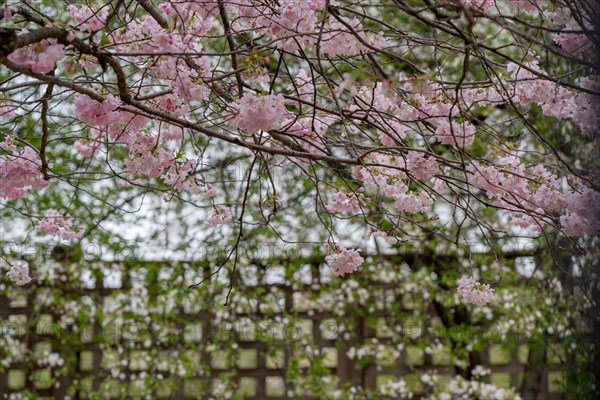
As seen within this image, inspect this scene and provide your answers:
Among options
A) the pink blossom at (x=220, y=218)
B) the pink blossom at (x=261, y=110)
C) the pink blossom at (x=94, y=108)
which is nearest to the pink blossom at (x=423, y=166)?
the pink blossom at (x=261, y=110)

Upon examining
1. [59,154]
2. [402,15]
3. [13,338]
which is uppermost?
[402,15]

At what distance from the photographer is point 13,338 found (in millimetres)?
3840

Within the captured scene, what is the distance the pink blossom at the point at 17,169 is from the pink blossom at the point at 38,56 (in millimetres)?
717

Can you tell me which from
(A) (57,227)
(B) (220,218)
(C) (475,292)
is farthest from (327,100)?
(A) (57,227)

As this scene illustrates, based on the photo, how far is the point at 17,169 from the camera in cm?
203

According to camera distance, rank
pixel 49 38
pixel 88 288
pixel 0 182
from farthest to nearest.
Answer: pixel 88 288 → pixel 0 182 → pixel 49 38

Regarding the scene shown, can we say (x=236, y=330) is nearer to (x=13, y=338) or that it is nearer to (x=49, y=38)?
(x=13, y=338)

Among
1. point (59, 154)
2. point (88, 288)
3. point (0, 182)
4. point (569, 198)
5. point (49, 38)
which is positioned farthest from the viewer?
point (88, 288)

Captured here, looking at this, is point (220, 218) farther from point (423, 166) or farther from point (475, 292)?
point (475, 292)

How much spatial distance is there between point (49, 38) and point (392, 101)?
101cm

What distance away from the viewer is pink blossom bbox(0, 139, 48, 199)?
6.61ft

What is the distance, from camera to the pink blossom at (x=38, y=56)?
1337mm

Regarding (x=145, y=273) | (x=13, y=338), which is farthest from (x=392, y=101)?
(x=13, y=338)

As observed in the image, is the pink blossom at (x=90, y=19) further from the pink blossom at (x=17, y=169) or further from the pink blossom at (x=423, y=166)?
the pink blossom at (x=423, y=166)
